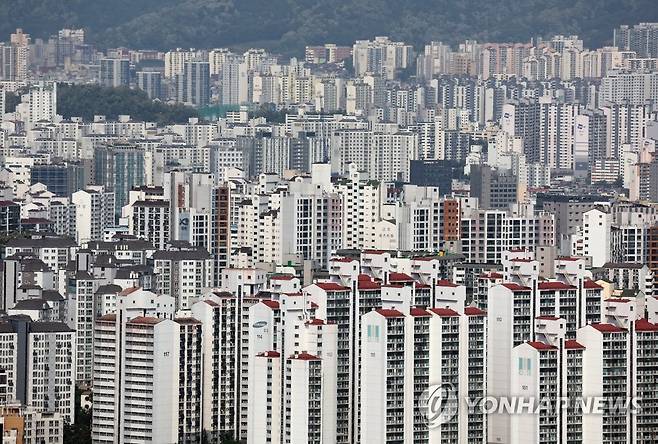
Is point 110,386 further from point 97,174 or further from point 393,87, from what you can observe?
point 393,87

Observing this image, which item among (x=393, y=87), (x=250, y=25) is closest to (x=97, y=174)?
(x=393, y=87)

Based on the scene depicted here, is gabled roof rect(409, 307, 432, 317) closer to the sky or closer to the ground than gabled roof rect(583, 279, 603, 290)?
closer to the ground

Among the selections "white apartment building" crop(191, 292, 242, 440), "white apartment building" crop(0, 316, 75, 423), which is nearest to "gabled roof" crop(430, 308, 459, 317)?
"white apartment building" crop(191, 292, 242, 440)

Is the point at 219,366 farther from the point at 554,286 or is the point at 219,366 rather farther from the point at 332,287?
the point at 554,286

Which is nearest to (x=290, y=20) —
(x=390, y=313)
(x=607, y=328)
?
(x=390, y=313)

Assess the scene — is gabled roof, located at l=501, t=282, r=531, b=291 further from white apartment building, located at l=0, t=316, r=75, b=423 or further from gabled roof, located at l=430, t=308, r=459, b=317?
white apartment building, located at l=0, t=316, r=75, b=423
